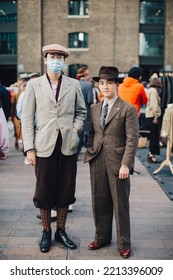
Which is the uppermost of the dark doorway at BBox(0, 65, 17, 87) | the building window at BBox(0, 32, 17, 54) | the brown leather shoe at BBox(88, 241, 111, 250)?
the building window at BBox(0, 32, 17, 54)

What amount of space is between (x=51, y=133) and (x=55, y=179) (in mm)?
492

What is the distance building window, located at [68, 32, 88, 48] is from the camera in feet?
115

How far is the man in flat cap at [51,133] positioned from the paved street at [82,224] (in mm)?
247

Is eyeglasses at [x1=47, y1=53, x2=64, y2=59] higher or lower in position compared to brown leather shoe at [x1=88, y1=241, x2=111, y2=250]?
higher

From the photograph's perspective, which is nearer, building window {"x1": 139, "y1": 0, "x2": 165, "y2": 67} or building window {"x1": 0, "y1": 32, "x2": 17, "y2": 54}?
building window {"x1": 139, "y1": 0, "x2": 165, "y2": 67}

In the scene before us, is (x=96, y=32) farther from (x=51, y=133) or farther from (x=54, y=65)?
(x=51, y=133)

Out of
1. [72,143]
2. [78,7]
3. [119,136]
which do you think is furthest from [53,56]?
[78,7]

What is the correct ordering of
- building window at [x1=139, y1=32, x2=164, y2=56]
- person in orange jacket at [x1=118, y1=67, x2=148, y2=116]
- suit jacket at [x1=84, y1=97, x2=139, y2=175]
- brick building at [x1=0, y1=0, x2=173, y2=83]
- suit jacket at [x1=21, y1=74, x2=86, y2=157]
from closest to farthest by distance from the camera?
suit jacket at [x1=84, y1=97, x2=139, y2=175] < suit jacket at [x1=21, y1=74, x2=86, y2=157] < person in orange jacket at [x1=118, y1=67, x2=148, y2=116] < brick building at [x1=0, y1=0, x2=173, y2=83] < building window at [x1=139, y1=32, x2=164, y2=56]

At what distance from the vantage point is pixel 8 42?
35.6m

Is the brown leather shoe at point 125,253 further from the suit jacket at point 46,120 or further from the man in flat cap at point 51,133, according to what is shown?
the suit jacket at point 46,120

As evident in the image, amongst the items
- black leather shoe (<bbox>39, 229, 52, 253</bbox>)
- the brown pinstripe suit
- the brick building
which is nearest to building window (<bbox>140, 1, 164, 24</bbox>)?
the brick building

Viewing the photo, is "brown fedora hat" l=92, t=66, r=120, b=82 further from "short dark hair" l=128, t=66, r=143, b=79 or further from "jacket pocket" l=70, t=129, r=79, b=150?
"short dark hair" l=128, t=66, r=143, b=79

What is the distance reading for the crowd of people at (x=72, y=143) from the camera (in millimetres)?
4492

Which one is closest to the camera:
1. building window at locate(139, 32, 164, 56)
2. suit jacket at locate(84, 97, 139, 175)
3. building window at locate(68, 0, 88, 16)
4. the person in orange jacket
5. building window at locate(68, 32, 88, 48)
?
suit jacket at locate(84, 97, 139, 175)
